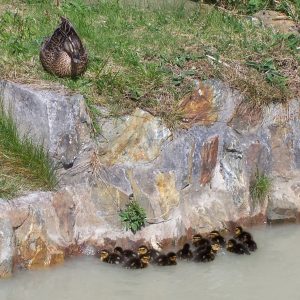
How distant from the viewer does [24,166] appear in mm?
8930

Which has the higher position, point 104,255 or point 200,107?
point 200,107

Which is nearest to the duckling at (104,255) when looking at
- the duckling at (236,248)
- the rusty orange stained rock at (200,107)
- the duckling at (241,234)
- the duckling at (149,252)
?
the duckling at (149,252)

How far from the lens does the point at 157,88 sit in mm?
9508

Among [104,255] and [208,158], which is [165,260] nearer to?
[104,255]

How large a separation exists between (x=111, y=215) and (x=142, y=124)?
960 millimetres

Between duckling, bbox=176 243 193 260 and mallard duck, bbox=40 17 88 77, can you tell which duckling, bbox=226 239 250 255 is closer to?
duckling, bbox=176 243 193 260

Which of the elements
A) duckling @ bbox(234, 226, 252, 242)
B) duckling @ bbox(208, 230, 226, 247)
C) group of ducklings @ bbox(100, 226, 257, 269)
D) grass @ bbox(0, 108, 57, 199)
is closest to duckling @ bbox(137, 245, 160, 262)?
group of ducklings @ bbox(100, 226, 257, 269)

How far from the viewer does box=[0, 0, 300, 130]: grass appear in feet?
30.8

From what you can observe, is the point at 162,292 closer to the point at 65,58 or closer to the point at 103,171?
the point at 103,171

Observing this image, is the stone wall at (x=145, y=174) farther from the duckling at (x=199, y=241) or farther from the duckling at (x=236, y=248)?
the duckling at (x=236, y=248)

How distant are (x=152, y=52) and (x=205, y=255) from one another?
2.56 meters

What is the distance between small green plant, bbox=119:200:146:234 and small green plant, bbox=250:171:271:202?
4.49 feet

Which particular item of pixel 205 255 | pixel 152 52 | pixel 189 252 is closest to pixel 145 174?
pixel 189 252

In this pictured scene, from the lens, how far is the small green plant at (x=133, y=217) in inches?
356
